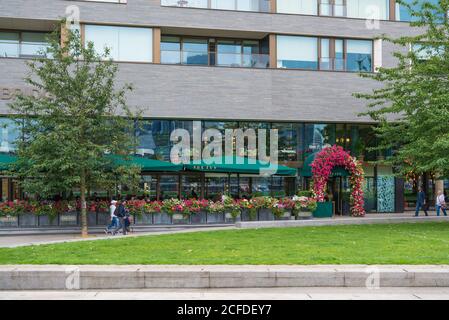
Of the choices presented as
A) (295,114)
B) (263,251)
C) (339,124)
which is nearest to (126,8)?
(295,114)

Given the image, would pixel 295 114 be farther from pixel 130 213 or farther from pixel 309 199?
pixel 130 213

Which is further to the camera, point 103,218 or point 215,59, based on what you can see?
point 215,59

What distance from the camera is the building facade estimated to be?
92.0 feet

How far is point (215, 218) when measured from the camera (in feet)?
78.1

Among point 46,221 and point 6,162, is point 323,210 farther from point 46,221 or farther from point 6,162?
point 6,162

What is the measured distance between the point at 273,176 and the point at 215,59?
23.2 feet

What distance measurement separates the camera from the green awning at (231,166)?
948 inches

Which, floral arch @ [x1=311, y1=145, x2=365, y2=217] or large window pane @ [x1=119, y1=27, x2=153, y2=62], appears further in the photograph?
large window pane @ [x1=119, y1=27, x2=153, y2=62]

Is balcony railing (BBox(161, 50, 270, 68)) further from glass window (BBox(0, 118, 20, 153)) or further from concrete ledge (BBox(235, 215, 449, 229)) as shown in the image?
concrete ledge (BBox(235, 215, 449, 229))

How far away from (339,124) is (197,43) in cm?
929

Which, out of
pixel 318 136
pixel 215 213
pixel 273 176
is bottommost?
pixel 215 213

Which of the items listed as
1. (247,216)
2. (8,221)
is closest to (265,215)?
(247,216)

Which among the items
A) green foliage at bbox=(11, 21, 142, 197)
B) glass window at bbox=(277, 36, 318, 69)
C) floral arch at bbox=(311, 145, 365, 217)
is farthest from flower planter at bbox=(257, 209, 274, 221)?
glass window at bbox=(277, 36, 318, 69)

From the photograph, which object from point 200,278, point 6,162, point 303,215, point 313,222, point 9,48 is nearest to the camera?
point 200,278
